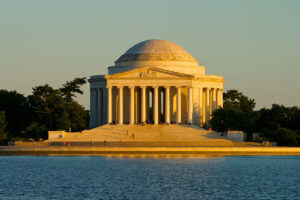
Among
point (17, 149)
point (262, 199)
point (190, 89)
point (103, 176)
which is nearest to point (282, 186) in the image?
point (262, 199)

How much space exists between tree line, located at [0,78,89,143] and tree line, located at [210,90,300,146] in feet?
94.8

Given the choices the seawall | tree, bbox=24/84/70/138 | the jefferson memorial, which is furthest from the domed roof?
the seawall

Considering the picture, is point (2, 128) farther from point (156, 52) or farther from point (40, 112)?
point (156, 52)

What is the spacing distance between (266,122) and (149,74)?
26.8 meters

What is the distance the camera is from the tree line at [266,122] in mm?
133125

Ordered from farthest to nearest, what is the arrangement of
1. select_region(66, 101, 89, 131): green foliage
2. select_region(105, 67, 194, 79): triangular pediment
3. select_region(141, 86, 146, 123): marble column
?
select_region(66, 101, 89, 131): green foliage
select_region(141, 86, 146, 123): marble column
select_region(105, 67, 194, 79): triangular pediment

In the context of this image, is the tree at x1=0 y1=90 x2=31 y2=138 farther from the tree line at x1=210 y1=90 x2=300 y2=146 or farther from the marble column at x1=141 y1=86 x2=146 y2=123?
the tree line at x1=210 y1=90 x2=300 y2=146

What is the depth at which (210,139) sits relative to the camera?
5438 inches

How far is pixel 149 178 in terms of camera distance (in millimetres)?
86062

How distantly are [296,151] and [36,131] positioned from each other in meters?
51.6

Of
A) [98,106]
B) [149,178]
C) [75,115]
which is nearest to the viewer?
[149,178]

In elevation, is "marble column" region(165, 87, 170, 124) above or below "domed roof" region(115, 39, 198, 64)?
below

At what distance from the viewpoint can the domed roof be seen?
530 feet

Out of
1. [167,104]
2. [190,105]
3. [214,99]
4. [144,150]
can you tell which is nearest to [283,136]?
[144,150]
